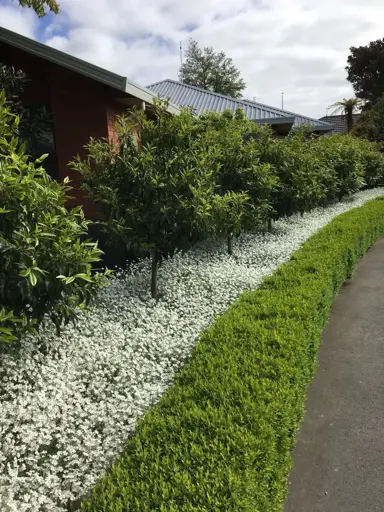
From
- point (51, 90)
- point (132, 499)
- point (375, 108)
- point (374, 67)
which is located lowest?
point (132, 499)

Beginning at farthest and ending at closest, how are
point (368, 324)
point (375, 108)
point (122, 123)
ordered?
point (375, 108), point (368, 324), point (122, 123)

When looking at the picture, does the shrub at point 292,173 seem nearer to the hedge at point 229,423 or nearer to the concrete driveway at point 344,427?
the concrete driveway at point 344,427

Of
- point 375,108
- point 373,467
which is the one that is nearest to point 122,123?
point 373,467

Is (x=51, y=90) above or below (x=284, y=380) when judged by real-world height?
above

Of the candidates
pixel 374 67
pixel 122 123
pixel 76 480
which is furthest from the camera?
pixel 374 67

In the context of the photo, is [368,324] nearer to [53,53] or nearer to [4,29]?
[53,53]

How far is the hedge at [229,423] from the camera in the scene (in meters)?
1.94

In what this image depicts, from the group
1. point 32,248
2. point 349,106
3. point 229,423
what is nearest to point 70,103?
point 32,248

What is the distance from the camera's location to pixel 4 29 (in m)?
6.35

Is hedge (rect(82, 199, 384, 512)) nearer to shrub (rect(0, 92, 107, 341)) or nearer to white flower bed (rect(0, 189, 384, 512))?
white flower bed (rect(0, 189, 384, 512))

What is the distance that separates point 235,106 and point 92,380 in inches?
627

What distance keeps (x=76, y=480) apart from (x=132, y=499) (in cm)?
54

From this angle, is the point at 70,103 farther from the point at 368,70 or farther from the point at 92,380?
the point at 368,70

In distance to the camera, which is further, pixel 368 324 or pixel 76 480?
pixel 368 324
